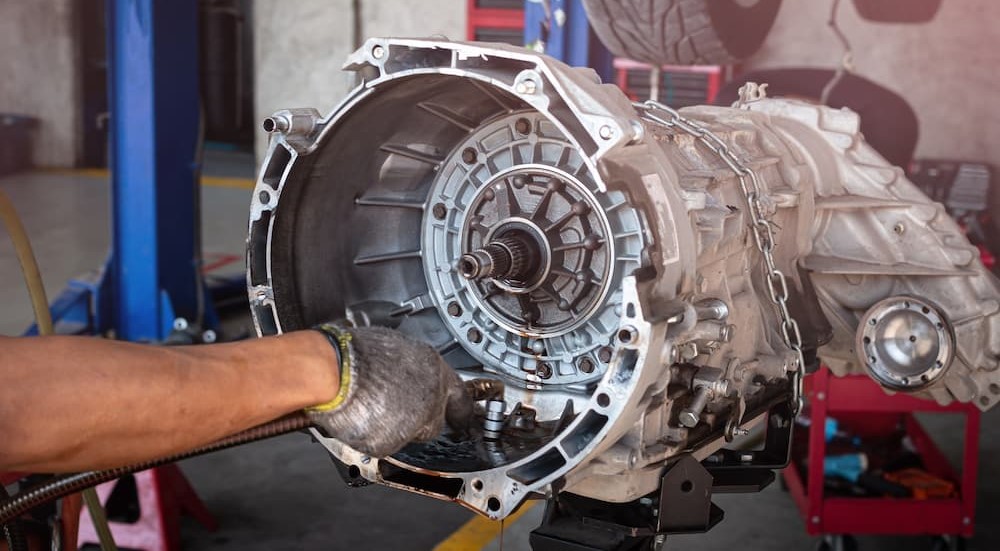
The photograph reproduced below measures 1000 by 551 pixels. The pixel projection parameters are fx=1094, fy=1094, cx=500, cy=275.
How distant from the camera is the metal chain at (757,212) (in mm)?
1803

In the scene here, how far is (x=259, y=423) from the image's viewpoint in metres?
1.36

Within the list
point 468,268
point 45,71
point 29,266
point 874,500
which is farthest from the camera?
point 45,71

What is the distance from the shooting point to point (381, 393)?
1417mm

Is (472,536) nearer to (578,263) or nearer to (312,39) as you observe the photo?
(578,263)

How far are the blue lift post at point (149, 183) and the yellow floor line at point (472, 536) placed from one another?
1.89 meters

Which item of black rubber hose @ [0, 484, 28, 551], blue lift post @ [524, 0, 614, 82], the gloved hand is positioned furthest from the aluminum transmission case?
blue lift post @ [524, 0, 614, 82]

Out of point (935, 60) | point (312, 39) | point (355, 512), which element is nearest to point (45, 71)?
point (312, 39)

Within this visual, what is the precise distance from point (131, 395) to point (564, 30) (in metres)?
3.17

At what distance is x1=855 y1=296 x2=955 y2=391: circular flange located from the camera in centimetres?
197

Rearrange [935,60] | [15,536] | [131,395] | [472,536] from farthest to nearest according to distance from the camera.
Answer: [935,60] → [472,536] → [15,536] → [131,395]

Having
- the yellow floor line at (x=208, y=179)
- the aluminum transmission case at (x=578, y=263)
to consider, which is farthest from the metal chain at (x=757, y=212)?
the yellow floor line at (x=208, y=179)

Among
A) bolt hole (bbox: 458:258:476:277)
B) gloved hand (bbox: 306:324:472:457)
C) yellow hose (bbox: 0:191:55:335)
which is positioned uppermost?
bolt hole (bbox: 458:258:476:277)

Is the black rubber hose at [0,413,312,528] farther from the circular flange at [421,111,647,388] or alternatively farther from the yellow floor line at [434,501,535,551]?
the yellow floor line at [434,501,535,551]

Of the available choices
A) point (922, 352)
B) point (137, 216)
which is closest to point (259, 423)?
point (922, 352)
